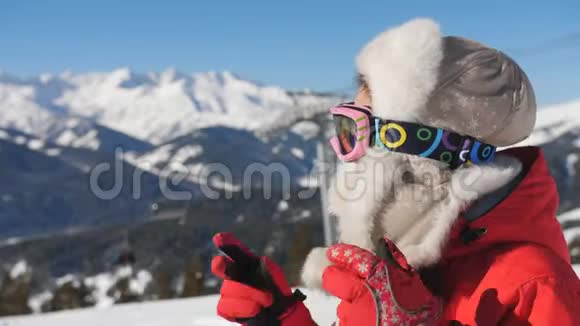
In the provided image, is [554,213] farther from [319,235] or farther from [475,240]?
[319,235]

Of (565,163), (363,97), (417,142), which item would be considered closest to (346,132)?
(363,97)

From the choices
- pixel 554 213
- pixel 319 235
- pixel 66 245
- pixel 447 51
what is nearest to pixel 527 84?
pixel 447 51

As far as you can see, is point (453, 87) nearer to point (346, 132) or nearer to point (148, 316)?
point (346, 132)

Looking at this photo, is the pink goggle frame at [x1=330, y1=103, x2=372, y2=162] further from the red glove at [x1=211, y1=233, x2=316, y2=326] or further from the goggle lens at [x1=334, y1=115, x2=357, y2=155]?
the red glove at [x1=211, y1=233, x2=316, y2=326]

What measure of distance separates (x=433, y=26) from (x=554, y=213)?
61 cm

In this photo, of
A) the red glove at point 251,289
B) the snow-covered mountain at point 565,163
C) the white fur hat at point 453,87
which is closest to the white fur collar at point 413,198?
the white fur hat at point 453,87

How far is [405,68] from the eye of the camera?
1.73m

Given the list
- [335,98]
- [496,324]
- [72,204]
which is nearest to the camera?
[496,324]

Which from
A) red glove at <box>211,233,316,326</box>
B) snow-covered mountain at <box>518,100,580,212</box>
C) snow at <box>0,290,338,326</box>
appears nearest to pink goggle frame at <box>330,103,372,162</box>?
red glove at <box>211,233,316,326</box>

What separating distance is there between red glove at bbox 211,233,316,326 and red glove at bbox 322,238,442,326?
0.36 m

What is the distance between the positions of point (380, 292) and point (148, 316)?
7771mm

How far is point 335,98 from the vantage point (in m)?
29.2

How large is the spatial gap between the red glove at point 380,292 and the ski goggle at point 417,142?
312 millimetres

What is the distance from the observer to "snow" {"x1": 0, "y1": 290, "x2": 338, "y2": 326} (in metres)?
7.68
